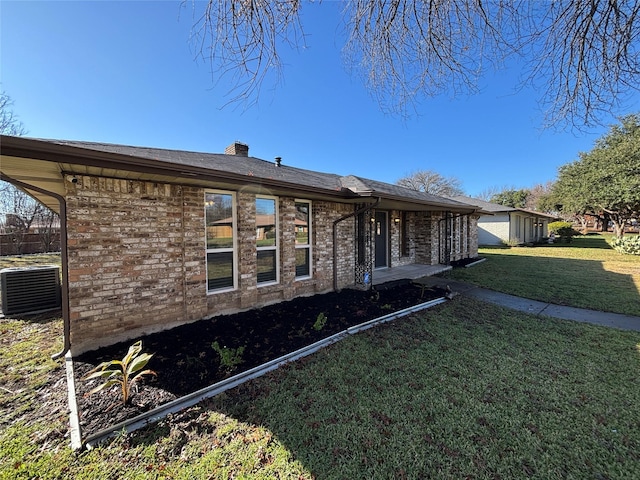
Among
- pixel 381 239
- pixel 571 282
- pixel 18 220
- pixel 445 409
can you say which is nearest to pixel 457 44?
pixel 445 409

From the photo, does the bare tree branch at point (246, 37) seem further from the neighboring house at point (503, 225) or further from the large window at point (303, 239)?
the neighboring house at point (503, 225)

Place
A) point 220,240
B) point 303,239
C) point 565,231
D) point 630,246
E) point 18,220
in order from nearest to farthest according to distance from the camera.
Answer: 1. point 220,240
2. point 303,239
3. point 630,246
4. point 18,220
5. point 565,231

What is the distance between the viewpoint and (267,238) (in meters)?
5.75

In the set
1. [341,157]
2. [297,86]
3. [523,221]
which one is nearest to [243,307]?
[297,86]

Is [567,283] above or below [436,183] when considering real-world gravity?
below

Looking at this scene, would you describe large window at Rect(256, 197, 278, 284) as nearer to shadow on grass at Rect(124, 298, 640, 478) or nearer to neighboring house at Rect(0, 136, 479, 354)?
neighboring house at Rect(0, 136, 479, 354)

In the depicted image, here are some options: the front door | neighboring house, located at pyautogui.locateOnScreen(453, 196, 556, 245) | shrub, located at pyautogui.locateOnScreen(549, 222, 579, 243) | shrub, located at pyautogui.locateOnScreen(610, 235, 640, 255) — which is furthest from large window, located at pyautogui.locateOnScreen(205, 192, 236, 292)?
shrub, located at pyautogui.locateOnScreen(549, 222, 579, 243)

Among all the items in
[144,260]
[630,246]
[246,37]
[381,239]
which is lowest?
[630,246]

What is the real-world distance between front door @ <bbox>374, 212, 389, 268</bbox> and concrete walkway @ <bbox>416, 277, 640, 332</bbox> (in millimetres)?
2566

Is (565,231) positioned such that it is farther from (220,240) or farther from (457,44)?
(220,240)

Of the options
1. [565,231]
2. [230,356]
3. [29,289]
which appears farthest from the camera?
[565,231]

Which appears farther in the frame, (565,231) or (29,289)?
(565,231)

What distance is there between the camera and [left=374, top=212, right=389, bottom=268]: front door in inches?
385

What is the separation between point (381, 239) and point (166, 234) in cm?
755
